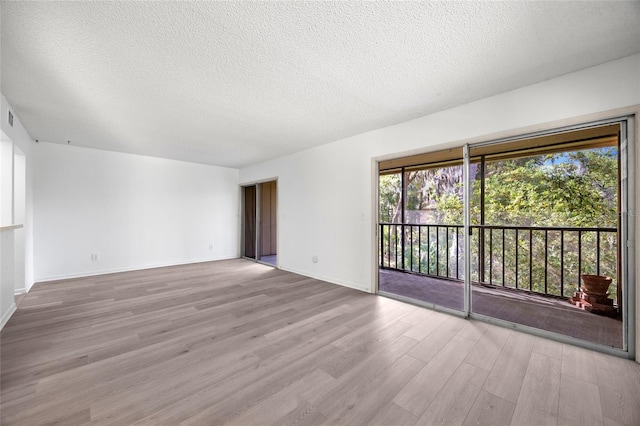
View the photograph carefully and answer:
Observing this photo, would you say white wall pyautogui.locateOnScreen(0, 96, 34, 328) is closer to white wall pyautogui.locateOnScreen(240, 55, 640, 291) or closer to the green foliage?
white wall pyautogui.locateOnScreen(240, 55, 640, 291)

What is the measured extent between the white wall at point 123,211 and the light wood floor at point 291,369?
179 cm

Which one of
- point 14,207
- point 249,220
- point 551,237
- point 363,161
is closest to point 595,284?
point 551,237

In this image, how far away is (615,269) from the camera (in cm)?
310

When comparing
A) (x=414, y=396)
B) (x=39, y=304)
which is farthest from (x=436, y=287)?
(x=39, y=304)

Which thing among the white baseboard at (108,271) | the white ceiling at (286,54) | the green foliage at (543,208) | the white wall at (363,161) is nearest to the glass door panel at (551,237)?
the green foliage at (543,208)

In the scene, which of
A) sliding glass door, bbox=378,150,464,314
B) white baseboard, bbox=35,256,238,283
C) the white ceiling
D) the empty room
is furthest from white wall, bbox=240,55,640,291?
white baseboard, bbox=35,256,238,283

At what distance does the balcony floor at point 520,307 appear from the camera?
8.07 ft

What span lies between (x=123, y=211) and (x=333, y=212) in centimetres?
413

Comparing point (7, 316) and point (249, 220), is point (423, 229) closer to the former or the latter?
point (249, 220)

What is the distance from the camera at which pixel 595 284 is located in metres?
2.99

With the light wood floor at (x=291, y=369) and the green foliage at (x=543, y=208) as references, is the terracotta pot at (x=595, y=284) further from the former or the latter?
the light wood floor at (x=291, y=369)

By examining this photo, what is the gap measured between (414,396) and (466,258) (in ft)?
5.82

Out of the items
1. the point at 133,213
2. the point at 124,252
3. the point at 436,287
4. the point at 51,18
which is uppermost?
the point at 51,18

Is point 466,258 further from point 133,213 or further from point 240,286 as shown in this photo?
point 133,213
